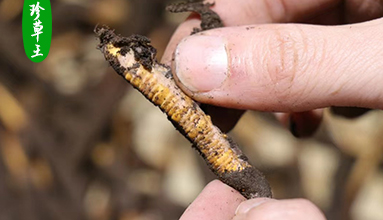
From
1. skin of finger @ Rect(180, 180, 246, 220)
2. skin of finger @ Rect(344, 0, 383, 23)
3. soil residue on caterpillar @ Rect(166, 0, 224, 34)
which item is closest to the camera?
skin of finger @ Rect(180, 180, 246, 220)

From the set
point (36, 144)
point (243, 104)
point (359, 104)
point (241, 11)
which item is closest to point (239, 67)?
point (243, 104)

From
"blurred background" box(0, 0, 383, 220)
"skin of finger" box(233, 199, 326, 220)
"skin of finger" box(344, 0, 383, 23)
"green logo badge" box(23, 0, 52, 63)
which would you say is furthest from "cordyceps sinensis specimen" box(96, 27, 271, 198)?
"blurred background" box(0, 0, 383, 220)

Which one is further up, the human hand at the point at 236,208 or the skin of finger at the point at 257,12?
the skin of finger at the point at 257,12

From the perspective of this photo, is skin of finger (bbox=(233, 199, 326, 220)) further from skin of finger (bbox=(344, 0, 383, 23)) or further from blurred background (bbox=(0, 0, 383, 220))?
blurred background (bbox=(0, 0, 383, 220))

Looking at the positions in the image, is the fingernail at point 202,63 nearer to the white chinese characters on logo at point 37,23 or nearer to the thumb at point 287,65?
the thumb at point 287,65

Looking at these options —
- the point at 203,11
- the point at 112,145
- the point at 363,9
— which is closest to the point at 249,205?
the point at 203,11

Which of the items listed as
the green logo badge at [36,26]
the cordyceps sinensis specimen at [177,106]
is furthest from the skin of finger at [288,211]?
the green logo badge at [36,26]
